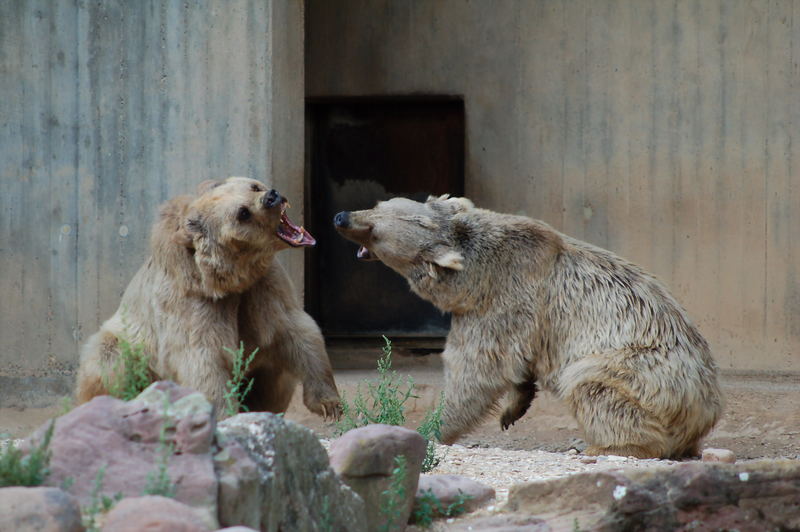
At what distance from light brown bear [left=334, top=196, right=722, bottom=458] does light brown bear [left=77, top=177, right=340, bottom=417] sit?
696mm

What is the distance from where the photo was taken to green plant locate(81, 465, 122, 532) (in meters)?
3.13

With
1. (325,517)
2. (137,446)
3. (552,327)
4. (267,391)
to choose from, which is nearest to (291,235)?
(267,391)

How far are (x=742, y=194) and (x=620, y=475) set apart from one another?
6.57 m

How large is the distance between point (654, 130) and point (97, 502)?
26.1ft

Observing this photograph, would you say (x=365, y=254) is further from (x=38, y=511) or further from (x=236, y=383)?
(x=38, y=511)

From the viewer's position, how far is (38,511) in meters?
2.96

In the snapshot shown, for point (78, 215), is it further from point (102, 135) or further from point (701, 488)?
point (701, 488)

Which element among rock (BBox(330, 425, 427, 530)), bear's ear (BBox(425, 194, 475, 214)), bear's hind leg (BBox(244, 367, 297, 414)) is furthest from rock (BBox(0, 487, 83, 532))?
bear's ear (BBox(425, 194, 475, 214))

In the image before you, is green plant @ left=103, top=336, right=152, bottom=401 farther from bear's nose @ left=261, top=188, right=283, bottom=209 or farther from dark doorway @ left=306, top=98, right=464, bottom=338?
dark doorway @ left=306, top=98, right=464, bottom=338

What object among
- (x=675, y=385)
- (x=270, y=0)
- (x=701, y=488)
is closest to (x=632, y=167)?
(x=270, y=0)

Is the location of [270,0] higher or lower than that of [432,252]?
higher

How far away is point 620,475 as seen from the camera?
4.06 m

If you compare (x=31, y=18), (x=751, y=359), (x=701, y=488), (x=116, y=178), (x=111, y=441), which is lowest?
(x=751, y=359)

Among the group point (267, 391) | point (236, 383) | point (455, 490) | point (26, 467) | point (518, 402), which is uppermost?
point (26, 467)
